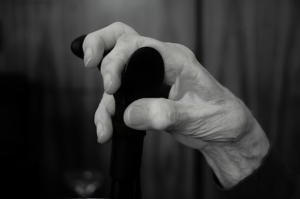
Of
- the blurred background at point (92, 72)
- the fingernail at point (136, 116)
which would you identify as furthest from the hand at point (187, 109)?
the blurred background at point (92, 72)

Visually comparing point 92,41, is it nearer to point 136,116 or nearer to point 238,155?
point 136,116

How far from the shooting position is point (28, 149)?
136 centimetres

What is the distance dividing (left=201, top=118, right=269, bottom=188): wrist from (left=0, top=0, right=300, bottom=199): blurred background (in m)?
0.81

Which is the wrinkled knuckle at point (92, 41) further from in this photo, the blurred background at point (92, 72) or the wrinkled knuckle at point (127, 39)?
the blurred background at point (92, 72)

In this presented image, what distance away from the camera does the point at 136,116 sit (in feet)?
1.09

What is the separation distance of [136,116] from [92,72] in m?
1.04

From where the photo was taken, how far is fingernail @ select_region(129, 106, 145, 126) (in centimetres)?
33

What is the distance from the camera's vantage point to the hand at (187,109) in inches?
14.3

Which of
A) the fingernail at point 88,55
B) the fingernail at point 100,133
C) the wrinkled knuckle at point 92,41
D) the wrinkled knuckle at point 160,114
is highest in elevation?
the wrinkled knuckle at point 92,41

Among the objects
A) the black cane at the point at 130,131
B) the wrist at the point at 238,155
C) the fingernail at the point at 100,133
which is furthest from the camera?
the wrist at the point at 238,155

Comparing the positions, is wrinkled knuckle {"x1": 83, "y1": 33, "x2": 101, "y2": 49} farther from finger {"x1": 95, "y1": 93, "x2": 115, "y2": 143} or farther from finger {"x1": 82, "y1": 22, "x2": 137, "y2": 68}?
finger {"x1": 95, "y1": 93, "x2": 115, "y2": 143}

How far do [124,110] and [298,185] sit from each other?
1.37 feet

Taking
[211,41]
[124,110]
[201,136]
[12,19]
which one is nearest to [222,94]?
[201,136]

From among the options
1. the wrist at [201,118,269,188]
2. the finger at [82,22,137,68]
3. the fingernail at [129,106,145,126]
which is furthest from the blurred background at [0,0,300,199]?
the fingernail at [129,106,145,126]
